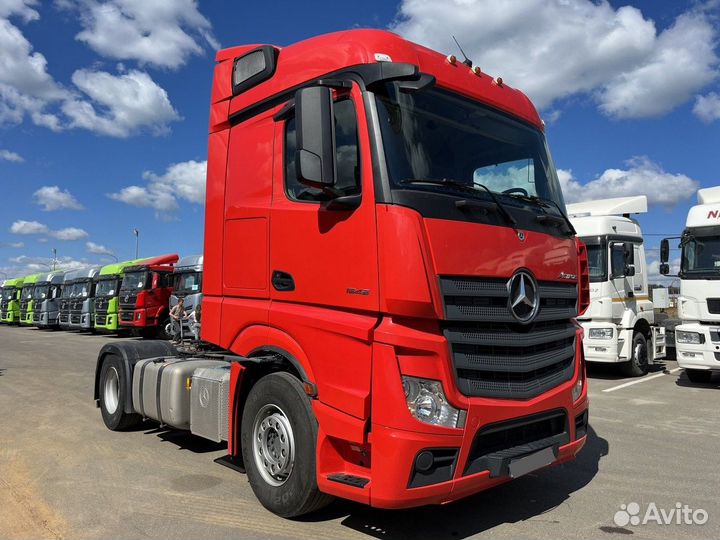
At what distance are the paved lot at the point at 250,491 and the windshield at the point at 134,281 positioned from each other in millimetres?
16516

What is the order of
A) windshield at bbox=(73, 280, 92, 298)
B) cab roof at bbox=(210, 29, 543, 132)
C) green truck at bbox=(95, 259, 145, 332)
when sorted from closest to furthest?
cab roof at bbox=(210, 29, 543, 132), green truck at bbox=(95, 259, 145, 332), windshield at bbox=(73, 280, 92, 298)

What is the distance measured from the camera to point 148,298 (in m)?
23.1

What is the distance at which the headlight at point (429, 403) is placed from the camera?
3.20 metres

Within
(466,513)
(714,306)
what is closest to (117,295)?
(714,306)

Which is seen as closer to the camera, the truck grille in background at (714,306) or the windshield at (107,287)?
the truck grille in background at (714,306)

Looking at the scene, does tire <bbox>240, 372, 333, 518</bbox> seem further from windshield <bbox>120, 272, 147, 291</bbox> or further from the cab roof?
windshield <bbox>120, 272, 147, 291</bbox>

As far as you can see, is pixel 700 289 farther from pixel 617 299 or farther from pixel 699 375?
pixel 699 375

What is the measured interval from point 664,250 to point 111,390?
9.78 meters

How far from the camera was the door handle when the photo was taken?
3.99 m

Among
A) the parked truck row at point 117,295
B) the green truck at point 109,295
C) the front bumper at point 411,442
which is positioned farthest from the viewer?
the green truck at point 109,295

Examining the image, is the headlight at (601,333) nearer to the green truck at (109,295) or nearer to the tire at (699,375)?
the tire at (699,375)

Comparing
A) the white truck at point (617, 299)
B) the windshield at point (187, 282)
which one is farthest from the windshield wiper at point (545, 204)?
the windshield at point (187, 282)

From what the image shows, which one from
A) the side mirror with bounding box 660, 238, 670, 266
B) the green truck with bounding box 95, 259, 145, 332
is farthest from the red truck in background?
the side mirror with bounding box 660, 238, 670, 266

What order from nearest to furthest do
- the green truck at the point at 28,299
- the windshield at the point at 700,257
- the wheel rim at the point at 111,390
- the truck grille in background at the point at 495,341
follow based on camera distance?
1. the truck grille in background at the point at 495,341
2. the wheel rim at the point at 111,390
3. the windshield at the point at 700,257
4. the green truck at the point at 28,299
